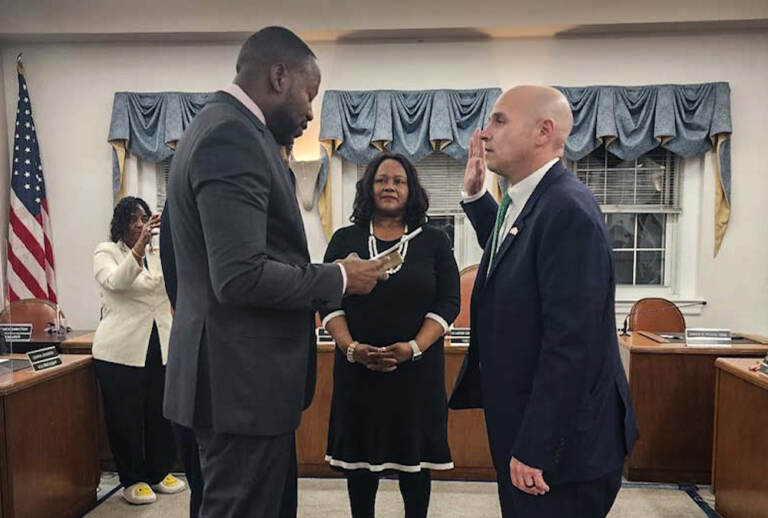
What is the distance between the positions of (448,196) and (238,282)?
12.1 ft

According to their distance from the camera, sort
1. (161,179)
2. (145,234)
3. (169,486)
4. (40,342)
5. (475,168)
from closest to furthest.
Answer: (475,168), (145,234), (169,486), (40,342), (161,179)

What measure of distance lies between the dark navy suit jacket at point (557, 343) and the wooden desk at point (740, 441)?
1.33 metres

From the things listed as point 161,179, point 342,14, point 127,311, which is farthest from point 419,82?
point 127,311

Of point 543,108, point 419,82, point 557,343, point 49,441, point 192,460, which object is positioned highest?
point 419,82

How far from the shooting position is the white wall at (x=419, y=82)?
4.29m

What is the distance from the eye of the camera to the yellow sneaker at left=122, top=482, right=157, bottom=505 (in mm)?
2732

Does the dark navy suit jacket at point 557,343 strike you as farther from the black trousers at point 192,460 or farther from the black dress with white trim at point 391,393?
the black trousers at point 192,460

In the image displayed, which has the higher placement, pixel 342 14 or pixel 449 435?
pixel 342 14

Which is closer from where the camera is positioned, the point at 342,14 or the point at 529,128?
the point at 529,128

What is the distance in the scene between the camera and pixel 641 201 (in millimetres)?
4551

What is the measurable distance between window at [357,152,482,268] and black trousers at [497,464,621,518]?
133 inches

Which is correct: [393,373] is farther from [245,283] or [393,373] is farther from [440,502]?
[440,502]

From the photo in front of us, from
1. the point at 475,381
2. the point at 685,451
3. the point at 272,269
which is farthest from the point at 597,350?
the point at 685,451

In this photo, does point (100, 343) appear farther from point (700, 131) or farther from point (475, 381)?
point (700, 131)
